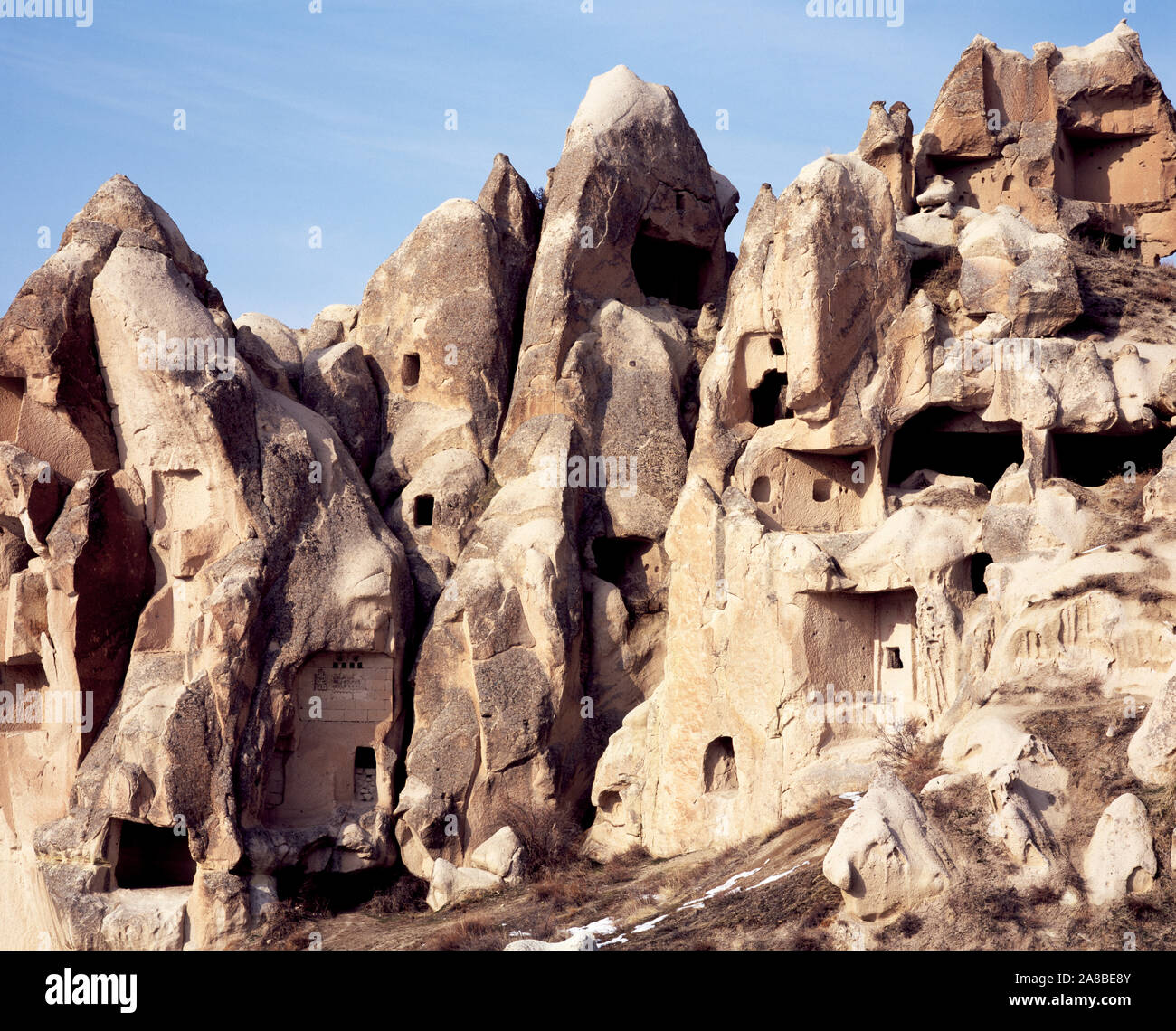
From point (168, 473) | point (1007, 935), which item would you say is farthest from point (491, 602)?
point (1007, 935)

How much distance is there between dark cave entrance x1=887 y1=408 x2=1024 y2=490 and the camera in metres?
21.0

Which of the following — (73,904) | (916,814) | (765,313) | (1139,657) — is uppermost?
(765,313)

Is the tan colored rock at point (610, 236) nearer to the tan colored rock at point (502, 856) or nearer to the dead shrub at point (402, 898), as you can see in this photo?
the tan colored rock at point (502, 856)

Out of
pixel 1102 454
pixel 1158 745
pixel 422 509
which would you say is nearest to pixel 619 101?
pixel 422 509

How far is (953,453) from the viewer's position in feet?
69.9

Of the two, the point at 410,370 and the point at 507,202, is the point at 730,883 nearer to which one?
the point at 410,370

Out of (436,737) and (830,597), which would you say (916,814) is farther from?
(436,737)

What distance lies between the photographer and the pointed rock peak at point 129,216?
21766mm

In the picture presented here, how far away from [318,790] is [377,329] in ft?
25.4

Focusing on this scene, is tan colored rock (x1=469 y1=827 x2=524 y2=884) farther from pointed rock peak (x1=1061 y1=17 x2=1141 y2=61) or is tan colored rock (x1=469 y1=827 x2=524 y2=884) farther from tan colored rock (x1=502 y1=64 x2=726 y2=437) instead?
pointed rock peak (x1=1061 y1=17 x2=1141 y2=61)

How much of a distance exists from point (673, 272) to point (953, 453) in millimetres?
6897

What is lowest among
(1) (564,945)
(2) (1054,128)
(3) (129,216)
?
(1) (564,945)

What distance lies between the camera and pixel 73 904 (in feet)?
62.3

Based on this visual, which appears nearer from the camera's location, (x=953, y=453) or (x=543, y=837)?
(x=543, y=837)
